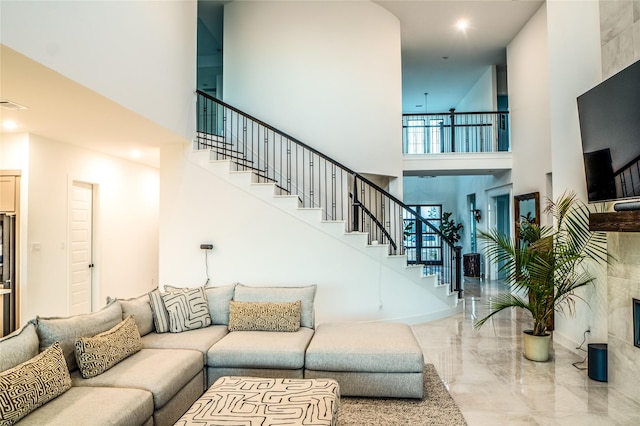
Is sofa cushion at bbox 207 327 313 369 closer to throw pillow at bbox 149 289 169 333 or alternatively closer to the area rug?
the area rug

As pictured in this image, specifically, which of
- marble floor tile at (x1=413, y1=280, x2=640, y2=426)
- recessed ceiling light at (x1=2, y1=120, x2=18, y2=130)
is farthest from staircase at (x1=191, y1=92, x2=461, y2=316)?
recessed ceiling light at (x1=2, y1=120, x2=18, y2=130)

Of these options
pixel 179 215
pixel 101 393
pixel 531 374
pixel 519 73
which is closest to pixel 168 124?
pixel 179 215

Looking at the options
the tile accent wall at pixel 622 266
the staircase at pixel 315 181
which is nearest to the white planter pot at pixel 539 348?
the tile accent wall at pixel 622 266

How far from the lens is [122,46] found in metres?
3.78

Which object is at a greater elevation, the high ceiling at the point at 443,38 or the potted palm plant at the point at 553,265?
the high ceiling at the point at 443,38

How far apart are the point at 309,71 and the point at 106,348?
5.50 m

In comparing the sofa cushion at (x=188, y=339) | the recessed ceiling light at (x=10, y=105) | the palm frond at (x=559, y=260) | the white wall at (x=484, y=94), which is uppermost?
the white wall at (x=484, y=94)

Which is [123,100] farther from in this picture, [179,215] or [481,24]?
[481,24]

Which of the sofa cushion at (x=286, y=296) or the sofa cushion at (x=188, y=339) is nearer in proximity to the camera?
the sofa cushion at (x=188, y=339)

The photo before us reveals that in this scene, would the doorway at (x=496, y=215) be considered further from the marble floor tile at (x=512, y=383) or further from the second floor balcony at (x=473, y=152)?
the marble floor tile at (x=512, y=383)

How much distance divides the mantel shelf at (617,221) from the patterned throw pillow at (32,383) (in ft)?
13.4

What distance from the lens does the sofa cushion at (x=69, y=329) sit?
2711 millimetres

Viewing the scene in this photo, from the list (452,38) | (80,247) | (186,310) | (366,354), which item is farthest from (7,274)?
(452,38)

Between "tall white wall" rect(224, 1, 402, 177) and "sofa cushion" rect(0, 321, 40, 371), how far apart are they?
199 inches
